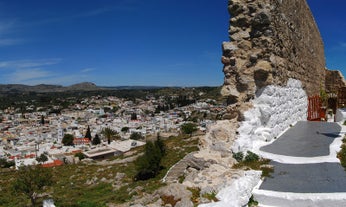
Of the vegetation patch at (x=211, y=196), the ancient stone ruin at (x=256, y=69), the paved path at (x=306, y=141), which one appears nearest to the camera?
the vegetation patch at (x=211, y=196)

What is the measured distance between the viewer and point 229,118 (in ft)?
24.0

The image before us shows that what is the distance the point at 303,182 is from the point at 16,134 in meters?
103

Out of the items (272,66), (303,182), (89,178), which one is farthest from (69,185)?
(303,182)

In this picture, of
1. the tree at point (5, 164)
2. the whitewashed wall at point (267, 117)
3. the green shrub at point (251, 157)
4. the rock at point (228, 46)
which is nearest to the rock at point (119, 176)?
the whitewashed wall at point (267, 117)

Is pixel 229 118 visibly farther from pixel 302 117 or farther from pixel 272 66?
pixel 302 117

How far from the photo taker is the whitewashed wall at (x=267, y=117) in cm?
671

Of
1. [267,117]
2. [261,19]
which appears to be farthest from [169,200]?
[261,19]

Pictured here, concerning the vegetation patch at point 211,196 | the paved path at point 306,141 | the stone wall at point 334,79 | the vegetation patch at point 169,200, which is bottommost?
the vegetation patch at point 169,200

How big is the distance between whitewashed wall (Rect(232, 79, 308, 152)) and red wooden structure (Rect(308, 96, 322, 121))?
2.96m

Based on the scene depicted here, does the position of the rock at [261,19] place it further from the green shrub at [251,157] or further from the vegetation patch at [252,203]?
the vegetation patch at [252,203]

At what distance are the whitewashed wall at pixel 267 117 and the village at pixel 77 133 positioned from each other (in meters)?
27.3

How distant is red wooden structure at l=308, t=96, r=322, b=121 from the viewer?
12.0m

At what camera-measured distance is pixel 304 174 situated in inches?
192

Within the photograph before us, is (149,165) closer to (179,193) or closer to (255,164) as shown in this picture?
(255,164)
